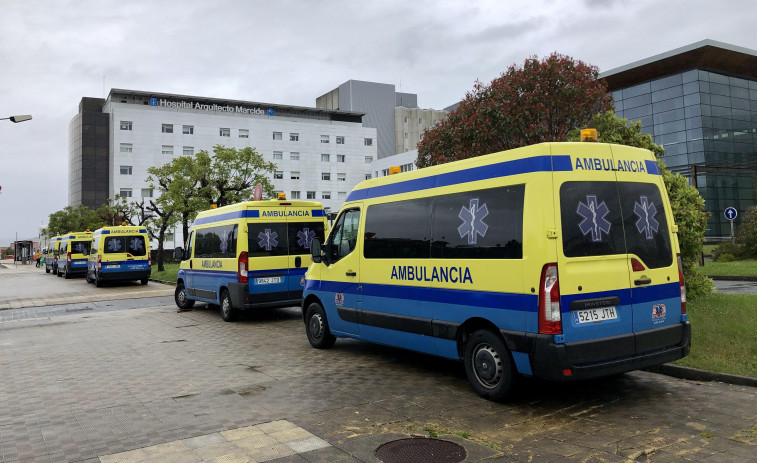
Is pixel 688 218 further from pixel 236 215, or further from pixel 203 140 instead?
pixel 203 140

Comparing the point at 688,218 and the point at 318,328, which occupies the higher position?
the point at 688,218

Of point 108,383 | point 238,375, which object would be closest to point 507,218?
point 238,375

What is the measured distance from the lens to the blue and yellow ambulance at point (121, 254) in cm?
2403

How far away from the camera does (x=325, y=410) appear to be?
5605mm

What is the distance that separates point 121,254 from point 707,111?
144 feet

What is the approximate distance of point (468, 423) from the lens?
511 cm

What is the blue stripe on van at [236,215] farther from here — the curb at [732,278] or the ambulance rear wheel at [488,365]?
the curb at [732,278]

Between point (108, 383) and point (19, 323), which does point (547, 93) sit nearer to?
point (108, 383)

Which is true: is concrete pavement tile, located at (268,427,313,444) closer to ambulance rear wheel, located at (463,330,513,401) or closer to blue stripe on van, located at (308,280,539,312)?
ambulance rear wheel, located at (463,330,513,401)

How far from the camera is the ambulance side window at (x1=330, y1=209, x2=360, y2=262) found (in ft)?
26.4

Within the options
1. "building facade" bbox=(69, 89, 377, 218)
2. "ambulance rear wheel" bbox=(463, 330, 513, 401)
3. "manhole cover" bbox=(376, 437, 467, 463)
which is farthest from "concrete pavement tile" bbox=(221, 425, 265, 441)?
"building facade" bbox=(69, 89, 377, 218)

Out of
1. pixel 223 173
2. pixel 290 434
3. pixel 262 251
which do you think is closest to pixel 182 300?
pixel 262 251

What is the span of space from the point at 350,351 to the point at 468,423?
3.81m

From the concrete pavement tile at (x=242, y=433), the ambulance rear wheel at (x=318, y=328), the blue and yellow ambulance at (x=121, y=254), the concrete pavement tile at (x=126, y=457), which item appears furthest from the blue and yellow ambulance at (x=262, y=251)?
the blue and yellow ambulance at (x=121, y=254)
